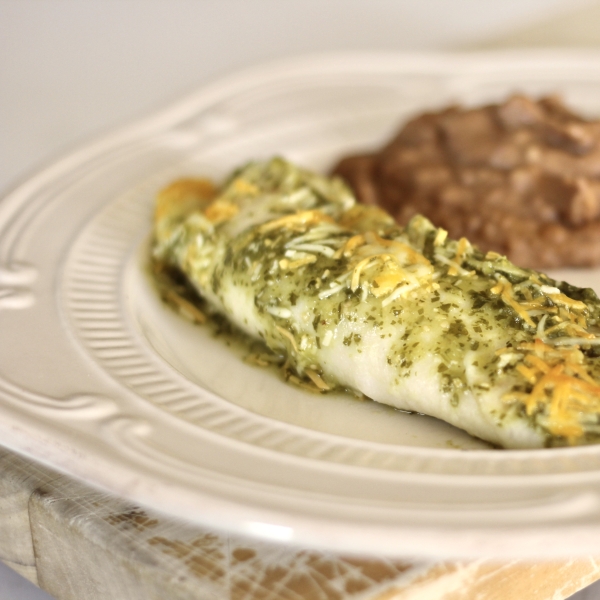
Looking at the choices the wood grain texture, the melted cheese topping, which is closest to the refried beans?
the melted cheese topping

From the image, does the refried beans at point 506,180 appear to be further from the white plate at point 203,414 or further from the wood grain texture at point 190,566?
the wood grain texture at point 190,566

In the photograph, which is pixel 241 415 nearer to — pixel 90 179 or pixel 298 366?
pixel 298 366

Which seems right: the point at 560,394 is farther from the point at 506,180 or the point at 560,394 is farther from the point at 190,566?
the point at 506,180

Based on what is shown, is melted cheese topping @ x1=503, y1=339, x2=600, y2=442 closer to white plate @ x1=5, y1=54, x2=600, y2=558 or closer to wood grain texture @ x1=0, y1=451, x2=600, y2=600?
white plate @ x1=5, y1=54, x2=600, y2=558

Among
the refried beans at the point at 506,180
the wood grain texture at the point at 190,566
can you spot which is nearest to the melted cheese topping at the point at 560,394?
the wood grain texture at the point at 190,566

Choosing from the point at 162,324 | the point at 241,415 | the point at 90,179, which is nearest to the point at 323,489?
the point at 241,415
